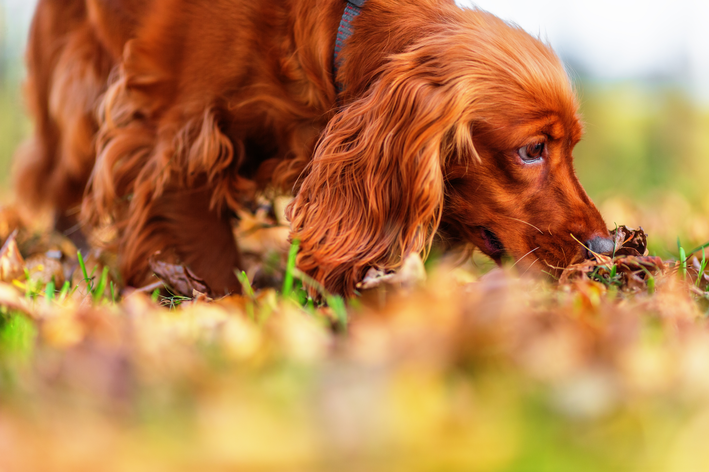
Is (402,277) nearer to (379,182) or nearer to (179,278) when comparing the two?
(379,182)

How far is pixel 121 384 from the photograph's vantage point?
79cm

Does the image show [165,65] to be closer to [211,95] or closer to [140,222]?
[211,95]

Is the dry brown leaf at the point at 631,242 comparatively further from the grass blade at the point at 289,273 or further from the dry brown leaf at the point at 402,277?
the grass blade at the point at 289,273

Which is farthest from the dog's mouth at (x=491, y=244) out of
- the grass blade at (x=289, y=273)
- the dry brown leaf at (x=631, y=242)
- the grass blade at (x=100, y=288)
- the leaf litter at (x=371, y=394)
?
the grass blade at (x=100, y=288)

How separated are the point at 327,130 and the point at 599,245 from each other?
0.85m

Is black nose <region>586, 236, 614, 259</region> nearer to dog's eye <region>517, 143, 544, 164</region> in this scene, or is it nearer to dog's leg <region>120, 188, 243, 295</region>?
dog's eye <region>517, 143, 544, 164</region>

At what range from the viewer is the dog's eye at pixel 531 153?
1.76 metres

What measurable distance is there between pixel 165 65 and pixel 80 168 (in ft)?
2.38

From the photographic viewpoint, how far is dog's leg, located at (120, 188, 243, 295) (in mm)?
2148

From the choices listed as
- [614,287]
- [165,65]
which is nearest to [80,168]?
[165,65]

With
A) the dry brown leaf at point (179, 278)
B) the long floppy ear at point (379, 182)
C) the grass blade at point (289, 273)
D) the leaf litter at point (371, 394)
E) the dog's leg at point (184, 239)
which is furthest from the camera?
the dog's leg at point (184, 239)

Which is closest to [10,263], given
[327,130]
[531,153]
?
[327,130]

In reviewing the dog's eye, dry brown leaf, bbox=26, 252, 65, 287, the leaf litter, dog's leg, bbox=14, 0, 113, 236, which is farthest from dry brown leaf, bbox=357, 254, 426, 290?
dog's leg, bbox=14, 0, 113, 236

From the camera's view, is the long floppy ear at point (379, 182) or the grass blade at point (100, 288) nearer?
the grass blade at point (100, 288)
